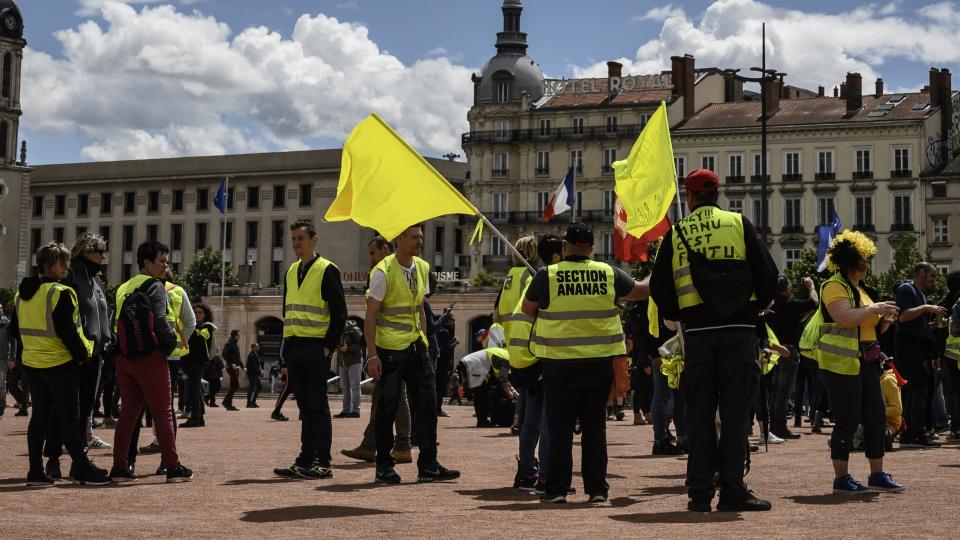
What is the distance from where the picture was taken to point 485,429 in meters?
19.8

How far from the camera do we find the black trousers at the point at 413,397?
37.2 feet

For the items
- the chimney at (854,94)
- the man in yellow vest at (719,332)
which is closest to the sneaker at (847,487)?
the man in yellow vest at (719,332)

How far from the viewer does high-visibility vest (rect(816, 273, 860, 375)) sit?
415 inches

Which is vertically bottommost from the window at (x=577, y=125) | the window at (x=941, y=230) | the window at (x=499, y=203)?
the window at (x=941, y=230)

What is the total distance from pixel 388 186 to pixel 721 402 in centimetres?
338

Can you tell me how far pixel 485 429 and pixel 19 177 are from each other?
97.6m

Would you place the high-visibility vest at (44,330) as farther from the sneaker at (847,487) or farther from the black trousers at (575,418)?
the sneaker at (847,487)

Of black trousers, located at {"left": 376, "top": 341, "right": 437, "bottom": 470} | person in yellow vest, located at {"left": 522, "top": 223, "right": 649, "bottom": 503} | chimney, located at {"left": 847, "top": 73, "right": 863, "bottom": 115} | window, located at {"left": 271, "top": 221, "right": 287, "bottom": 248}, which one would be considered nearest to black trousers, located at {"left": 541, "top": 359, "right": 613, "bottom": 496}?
person in yellow vest, located at {"left": 522, "top": 223, "right": 649, "bottom": 503}

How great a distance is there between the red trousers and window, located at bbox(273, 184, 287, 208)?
91.7m

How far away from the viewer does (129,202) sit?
356 ft

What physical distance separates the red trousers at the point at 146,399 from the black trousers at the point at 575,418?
3158 mm

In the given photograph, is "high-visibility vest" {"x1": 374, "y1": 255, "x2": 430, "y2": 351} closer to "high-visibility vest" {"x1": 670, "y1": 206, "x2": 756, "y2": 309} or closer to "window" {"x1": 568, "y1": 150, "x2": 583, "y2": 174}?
"high-visibility vest" {"x1": 670, "y1": 206, "x2": 756, "y2": 309}

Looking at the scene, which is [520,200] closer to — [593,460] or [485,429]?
[485,429]

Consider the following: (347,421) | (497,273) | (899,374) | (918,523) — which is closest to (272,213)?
(497,273)
